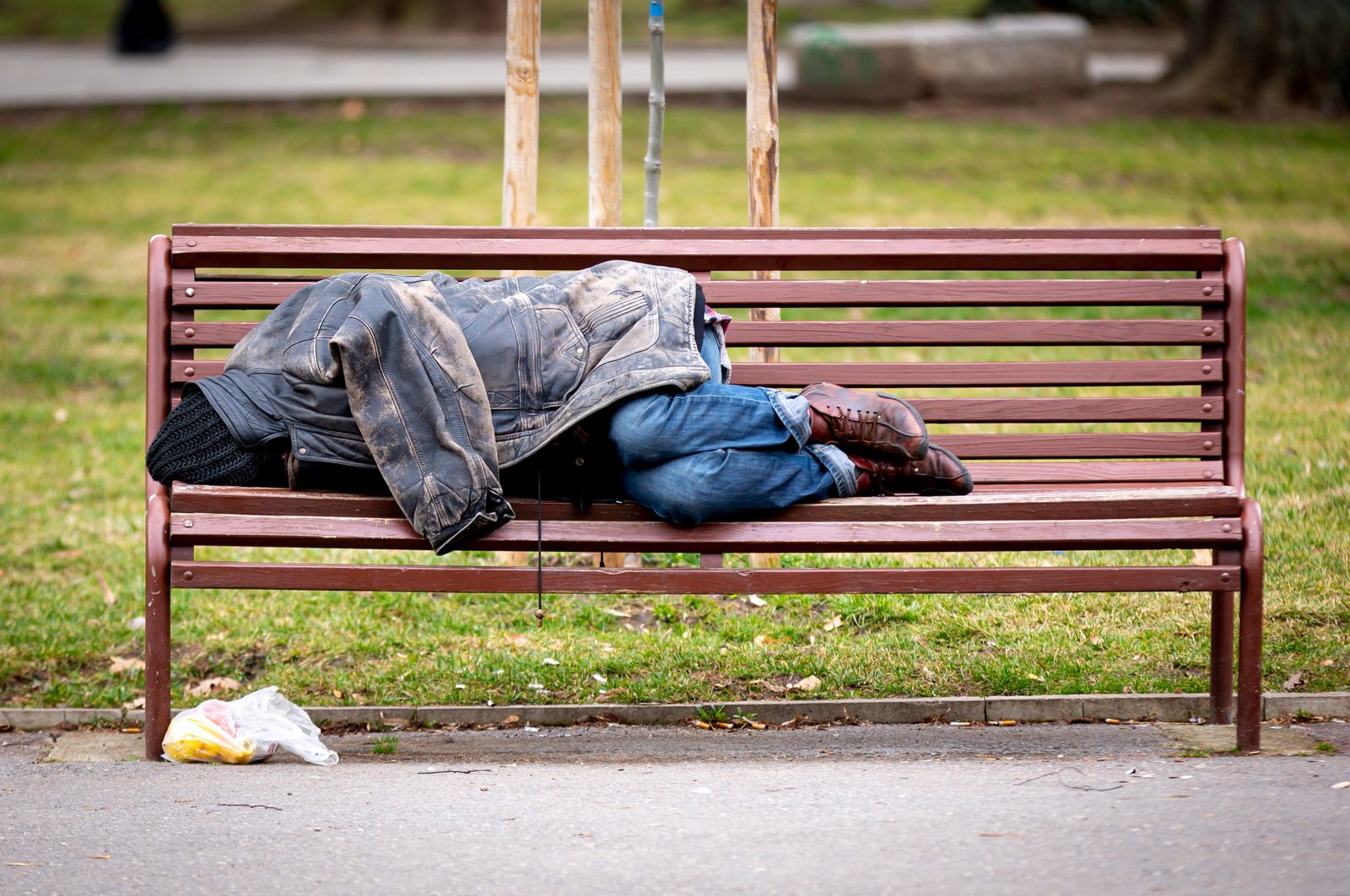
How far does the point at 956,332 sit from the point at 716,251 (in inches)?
27.5

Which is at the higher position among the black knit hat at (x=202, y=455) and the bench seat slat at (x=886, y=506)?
the black knit hat at (x=202, y=455)

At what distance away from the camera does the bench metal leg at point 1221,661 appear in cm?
407

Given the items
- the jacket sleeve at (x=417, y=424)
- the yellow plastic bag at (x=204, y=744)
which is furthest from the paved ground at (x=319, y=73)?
the yellow plastic bag at (x=204, y=744)

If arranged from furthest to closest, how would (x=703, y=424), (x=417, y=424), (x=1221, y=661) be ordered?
(x=1221, y=661), (x=703, y=424), (x=417, y=424)

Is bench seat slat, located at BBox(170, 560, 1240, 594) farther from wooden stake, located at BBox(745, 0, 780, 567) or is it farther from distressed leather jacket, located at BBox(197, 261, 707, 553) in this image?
wooden stake, located at BBox(745, 0, 780, 567)

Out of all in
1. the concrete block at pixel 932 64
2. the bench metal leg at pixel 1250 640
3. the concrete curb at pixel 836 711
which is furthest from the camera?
the concrete block at pixel 932 64

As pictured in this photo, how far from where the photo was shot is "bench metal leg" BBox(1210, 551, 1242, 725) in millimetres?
4074

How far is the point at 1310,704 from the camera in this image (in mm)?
4117

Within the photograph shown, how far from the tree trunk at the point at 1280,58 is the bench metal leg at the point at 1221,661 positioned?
1172 cm

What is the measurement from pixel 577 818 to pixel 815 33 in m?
13.0

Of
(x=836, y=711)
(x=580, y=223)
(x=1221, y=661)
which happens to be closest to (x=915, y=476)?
(x=836, y=711)

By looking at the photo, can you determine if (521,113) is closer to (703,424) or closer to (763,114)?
(763,114)

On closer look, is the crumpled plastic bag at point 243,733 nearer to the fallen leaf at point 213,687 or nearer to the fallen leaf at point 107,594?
the fallen leaf at point 213,687

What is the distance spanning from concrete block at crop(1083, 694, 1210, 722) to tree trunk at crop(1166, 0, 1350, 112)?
11723 mm
